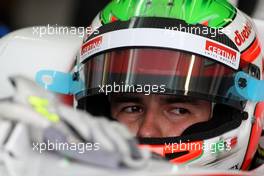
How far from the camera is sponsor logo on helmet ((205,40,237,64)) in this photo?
1.68m

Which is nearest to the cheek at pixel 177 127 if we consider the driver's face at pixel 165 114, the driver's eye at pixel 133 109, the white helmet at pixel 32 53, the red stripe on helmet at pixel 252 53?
the driver's face at pixel 165 114

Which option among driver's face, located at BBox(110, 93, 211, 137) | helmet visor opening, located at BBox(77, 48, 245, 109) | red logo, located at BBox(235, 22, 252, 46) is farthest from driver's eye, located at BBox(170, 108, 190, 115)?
red logo, located at BBox(235, 22, 252, 46)

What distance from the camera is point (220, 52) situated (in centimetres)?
169

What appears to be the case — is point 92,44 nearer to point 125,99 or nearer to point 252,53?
point 125,99

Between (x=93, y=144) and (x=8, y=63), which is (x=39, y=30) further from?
(x=93, y=144)

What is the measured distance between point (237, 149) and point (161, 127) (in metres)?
0.20

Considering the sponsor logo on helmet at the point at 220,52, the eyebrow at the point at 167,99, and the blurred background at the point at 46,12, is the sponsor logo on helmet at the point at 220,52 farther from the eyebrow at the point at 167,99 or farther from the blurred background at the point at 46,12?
the blurred background at the point at 46,12

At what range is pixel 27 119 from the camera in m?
1.06

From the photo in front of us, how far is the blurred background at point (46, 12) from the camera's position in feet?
11.2

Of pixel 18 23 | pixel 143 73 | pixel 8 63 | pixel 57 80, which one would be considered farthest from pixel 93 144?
pixel 18 23

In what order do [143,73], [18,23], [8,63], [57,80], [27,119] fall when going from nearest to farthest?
[27,119] → [143,73] → [57,80] → [8,63] → [18,23]

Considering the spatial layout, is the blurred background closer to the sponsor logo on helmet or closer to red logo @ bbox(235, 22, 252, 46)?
red logo @ bbox(235, 22, 252, 46)

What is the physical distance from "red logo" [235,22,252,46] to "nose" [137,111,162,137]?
0.28m

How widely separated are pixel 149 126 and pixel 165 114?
0.21 ft
